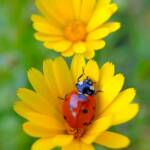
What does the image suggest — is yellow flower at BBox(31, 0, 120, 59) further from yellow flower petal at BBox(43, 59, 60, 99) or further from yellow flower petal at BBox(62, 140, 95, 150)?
yellow flower petal at BBox(62, 140, 95, 150)

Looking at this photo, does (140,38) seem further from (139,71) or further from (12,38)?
(12,38)

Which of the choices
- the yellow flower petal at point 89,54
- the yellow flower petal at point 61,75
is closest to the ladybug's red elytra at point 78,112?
the yellow flower petal at point 61,75

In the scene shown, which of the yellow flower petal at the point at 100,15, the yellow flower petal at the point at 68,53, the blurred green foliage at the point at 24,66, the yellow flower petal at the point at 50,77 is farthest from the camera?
the blurred green foliage at the point at 24,66

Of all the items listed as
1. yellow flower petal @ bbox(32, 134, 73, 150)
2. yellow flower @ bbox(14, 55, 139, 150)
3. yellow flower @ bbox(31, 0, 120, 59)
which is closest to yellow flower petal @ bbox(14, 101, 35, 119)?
yellow flower @ bbox(14, 55, 139, 150)

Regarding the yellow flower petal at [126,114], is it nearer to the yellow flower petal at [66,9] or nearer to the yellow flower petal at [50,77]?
the yellow flower petal at [50,77]

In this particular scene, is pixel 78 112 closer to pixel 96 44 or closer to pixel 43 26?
pixel 96 44

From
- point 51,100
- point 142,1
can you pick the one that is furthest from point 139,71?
point 142,1

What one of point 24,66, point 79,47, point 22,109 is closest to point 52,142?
point 22,109
